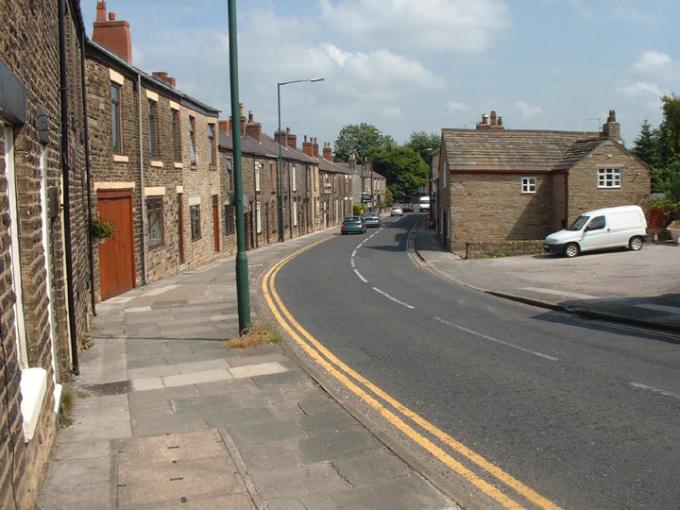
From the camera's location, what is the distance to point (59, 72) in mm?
11461

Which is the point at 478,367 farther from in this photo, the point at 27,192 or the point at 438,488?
the point at 27,192

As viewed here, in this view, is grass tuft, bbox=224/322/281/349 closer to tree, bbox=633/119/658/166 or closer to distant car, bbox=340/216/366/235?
distant car, bbox=340/216/366/235

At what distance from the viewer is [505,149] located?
38.6 metres

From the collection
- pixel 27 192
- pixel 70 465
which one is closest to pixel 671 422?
pixel 70 465

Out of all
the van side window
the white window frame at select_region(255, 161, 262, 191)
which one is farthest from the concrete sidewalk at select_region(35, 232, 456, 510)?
the white window frame at select_region(255, 161, 262, 191)

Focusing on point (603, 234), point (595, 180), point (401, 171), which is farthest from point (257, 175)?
point (401, 171)

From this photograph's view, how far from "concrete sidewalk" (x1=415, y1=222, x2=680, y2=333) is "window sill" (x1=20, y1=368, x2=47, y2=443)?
11885mm

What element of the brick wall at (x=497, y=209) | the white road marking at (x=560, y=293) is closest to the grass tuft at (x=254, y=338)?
the white road marking at (x=560, y=293)

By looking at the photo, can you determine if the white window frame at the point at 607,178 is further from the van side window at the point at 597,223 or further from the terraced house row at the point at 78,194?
the terraced house row at the point at 78,194

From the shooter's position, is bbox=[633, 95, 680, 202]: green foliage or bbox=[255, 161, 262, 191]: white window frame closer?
bbox=[255, 161, 262, 191]: white window frame

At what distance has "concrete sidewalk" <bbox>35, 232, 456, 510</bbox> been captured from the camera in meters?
5.78

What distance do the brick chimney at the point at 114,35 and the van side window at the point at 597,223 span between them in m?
20.2

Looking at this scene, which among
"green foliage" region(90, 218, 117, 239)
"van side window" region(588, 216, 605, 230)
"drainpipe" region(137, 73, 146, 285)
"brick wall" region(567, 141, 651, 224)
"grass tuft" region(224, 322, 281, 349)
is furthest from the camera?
"brick wall" region(567, 141, 651, 224)

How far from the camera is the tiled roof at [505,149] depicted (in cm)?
3734
